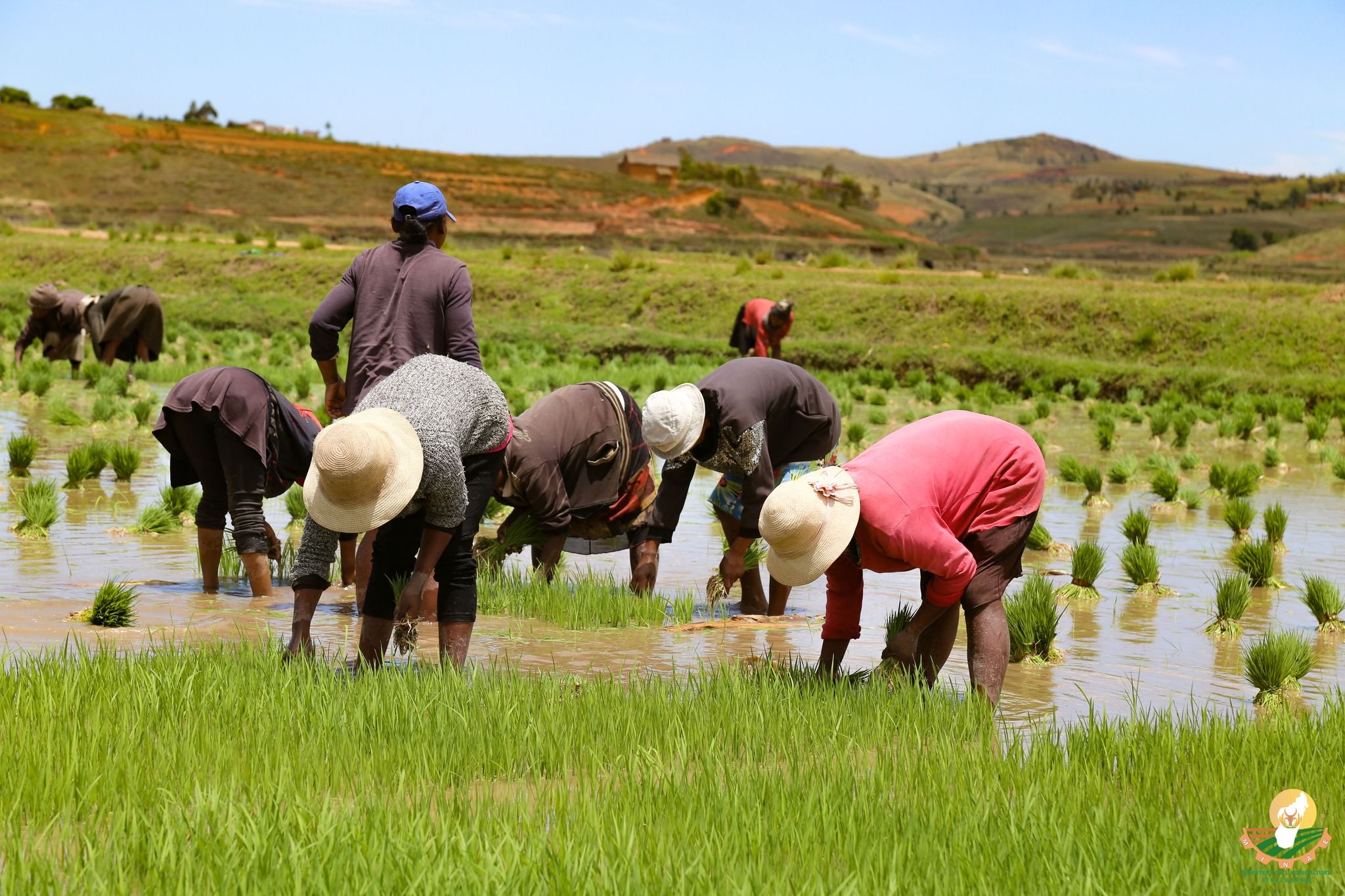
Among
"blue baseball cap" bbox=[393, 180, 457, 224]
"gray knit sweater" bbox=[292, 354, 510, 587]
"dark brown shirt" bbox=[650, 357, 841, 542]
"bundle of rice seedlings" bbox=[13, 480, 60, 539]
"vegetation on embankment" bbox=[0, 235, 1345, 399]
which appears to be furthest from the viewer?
"vegetation on embankment" bbox=[0, 235, 1345, 399]

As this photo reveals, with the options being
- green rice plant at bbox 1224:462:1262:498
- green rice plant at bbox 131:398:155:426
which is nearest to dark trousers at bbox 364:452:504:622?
green rice plant at bbox 1224:462:1262:498

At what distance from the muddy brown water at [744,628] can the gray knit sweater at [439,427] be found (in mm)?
343

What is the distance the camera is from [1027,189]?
165 meters

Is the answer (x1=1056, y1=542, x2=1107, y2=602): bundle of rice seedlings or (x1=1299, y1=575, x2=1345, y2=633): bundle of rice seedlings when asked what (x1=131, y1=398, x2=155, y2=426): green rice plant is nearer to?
(x1=1056, y1=542, x2=1107, y2=602): bundle of rice seedlings

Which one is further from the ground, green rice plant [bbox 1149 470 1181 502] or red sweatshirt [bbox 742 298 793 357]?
red sweatshirt [bbox 742 298 793 357]

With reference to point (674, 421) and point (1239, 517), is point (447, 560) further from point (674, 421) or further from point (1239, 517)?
point (1239, 517)

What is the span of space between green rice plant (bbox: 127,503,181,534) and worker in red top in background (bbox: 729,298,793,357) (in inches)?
262

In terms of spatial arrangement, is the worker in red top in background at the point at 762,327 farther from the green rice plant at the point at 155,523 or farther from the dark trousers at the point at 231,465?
the dark trousers at the point at 231,465

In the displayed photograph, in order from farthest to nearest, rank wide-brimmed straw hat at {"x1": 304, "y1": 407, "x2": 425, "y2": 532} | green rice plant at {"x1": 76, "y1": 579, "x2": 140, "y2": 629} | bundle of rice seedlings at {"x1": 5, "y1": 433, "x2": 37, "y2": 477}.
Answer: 1. bundle of rice seedlings at {"x1": 5, "y1": 433, "x2": 37, "y2": 477}
2. green rice plant at {"x1": 76, "y1": 579, "x2": 140, "y2": 629}
3. wide-brimmed straw hat at {"x1": 304, "y1": 407, "x2": 425, "y2": 532}

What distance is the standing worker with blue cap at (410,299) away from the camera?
16.8ft

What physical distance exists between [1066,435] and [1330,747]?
32.4 feet

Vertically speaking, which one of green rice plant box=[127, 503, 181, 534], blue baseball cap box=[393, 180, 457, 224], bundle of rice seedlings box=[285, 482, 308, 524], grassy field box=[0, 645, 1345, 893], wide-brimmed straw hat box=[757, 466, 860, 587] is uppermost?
blue baseball cap box=[393, 180, 457, 224]

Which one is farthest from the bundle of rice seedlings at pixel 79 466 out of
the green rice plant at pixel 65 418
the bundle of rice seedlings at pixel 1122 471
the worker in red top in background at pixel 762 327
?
the bundle of rice seedlings at pixel 1122 471

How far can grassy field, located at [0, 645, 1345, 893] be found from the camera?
98.5 inches
